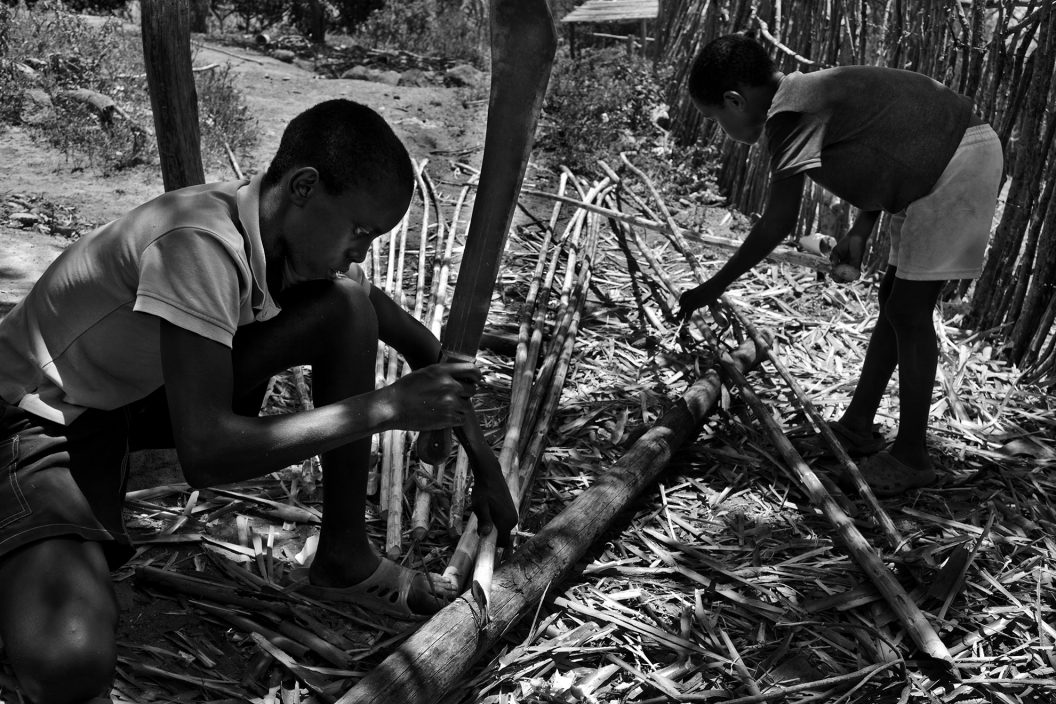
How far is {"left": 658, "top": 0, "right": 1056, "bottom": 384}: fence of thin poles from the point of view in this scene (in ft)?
12.5

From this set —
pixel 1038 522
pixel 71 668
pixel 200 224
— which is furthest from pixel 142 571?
pixel 1038 522

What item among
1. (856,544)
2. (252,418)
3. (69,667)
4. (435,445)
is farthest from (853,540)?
(69,667)

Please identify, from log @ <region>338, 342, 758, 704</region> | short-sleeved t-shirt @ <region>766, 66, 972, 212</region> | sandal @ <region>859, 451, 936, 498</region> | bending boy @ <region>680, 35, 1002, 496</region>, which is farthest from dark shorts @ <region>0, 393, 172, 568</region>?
sandal @ <region>859, 451, 936, 498</region>

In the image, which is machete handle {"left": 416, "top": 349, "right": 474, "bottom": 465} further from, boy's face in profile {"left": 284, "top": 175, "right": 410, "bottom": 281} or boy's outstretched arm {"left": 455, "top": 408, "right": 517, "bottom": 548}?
boy's face in profile {"left": 284, "top": 175, "right": 410, "bottom": 281}

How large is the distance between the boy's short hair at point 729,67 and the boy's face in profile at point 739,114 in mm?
32

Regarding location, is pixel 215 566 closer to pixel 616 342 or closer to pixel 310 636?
pixel 310 636

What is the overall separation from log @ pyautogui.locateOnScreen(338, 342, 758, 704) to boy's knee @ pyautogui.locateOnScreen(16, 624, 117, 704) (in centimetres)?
43

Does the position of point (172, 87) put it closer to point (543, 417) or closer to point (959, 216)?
point (543, 417)

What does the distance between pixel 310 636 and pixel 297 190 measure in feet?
3.33

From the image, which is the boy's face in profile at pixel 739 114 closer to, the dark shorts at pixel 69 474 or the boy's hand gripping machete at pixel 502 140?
the boy's hand gripping machete at pixel 502 140

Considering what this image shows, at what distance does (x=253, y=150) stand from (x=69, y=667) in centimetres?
491

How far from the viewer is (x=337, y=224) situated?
5.94 feet

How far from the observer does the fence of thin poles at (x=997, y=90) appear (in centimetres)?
382

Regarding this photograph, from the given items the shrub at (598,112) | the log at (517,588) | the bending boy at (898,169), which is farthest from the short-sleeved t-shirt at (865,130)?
the shrub at (598,112)
